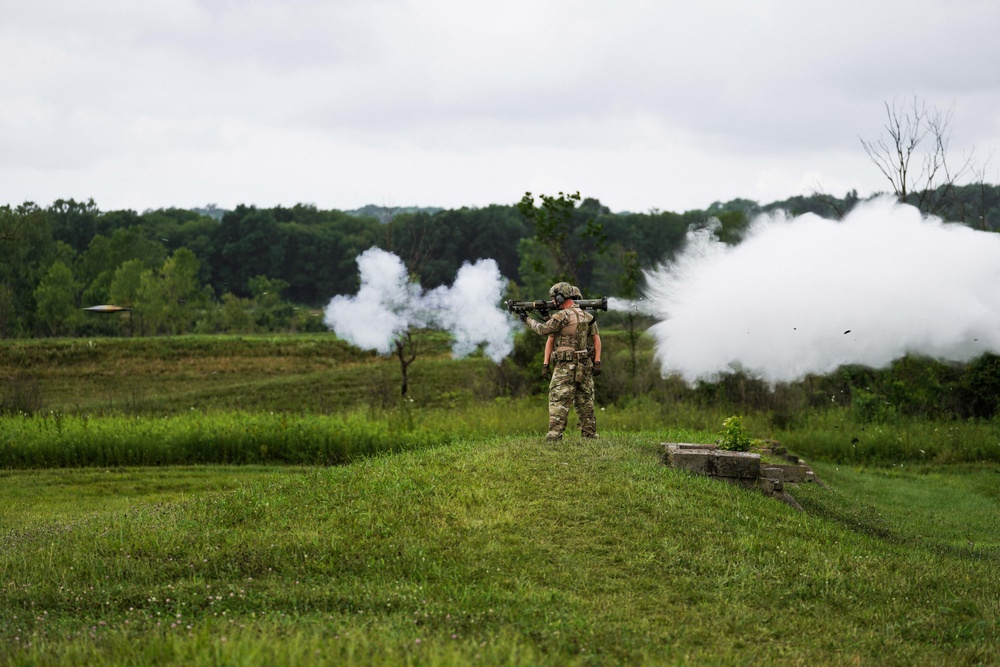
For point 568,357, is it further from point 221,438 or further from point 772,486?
point 221,438

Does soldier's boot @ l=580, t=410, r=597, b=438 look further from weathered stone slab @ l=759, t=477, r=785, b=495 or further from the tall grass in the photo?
the tall grass

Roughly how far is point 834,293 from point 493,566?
11.2 m

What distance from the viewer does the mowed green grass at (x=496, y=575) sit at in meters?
Result: 6.84

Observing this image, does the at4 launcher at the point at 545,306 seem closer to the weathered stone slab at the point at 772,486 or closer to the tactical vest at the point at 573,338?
the tactical vest at the point at 573,338

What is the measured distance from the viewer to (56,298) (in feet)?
203

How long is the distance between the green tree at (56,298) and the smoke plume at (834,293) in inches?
2075

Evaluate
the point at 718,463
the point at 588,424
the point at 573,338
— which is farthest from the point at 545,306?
the point at 718,463

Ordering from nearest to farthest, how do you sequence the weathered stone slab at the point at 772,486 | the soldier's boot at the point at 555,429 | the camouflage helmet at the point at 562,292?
the weathered stone slab at the point at 772,486, the soldier's boot at the point at 555,429, the camouflage helmet at the point at 562,292

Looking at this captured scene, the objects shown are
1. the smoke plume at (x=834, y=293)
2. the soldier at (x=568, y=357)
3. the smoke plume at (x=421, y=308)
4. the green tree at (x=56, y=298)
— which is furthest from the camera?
the green tree at (x=56, y=298)

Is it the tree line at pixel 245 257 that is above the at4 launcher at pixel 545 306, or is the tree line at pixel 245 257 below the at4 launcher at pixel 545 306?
above

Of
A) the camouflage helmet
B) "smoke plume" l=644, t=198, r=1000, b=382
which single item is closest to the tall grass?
"smoke plume" l=644, t=198, r=1000, b=382

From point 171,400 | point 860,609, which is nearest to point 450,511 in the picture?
point 860,609

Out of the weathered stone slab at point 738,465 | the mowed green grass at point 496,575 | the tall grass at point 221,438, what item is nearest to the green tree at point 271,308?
the tall grass at point 221,438

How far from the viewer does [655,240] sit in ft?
247
